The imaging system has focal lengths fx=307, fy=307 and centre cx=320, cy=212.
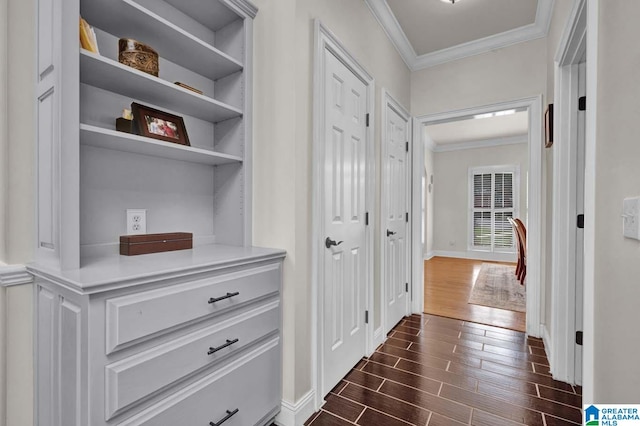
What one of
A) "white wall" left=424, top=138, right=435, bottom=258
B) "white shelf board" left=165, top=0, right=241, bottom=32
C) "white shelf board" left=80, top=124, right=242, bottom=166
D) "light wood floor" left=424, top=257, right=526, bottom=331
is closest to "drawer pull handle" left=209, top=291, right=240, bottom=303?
"white shelf board" left=80, top=124, right=242, bottom=166

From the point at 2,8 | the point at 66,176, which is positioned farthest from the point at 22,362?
the point at 2,8

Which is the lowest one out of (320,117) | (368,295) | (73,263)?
(368,295)

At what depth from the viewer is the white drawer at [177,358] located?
3.15ft

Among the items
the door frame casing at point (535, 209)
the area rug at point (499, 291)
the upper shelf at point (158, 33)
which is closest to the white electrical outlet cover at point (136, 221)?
the upper shelf at point (158, 33)

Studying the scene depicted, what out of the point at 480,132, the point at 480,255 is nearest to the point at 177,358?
the point at 480,132

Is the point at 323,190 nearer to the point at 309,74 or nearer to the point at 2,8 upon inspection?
the point at 309,74

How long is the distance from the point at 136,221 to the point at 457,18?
2954 millimetres

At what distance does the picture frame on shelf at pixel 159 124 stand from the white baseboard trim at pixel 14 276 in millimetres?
698

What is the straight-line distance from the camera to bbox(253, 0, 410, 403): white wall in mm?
1589

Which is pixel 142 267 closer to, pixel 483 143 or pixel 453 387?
pixel 453 387

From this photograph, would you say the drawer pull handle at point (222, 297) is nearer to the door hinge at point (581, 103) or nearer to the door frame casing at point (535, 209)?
the door hinge at point (581, 103)

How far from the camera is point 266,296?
1.53 m

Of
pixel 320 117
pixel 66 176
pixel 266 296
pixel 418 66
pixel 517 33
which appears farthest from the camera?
pixel 418 66

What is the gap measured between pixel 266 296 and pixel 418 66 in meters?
3.05
